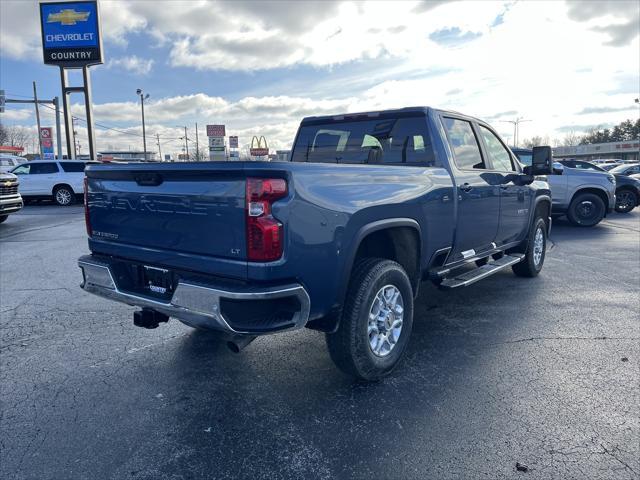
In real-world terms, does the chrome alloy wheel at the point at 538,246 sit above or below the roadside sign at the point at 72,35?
below

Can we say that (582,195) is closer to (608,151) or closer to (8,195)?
(8,195)

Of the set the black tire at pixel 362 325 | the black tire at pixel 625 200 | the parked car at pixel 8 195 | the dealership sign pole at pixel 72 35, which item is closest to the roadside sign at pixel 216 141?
the dealership sign pole at pixel 72 35

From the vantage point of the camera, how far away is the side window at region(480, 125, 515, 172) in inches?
208

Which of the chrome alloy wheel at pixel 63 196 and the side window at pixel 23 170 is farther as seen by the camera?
the chrome alloy wheel at pixel 63 196

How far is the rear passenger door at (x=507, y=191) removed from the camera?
5.22 meters

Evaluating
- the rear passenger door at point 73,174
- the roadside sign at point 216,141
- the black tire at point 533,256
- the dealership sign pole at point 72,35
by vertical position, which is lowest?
the black tire at point 533,256

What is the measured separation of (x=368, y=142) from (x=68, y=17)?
1014 inches

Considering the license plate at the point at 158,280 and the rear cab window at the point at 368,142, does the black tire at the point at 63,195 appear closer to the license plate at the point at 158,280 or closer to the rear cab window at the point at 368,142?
the rear cab window at the point at 368,142

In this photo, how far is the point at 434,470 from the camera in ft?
8.07

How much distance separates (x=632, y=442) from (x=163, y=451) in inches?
104

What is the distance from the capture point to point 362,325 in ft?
10.4

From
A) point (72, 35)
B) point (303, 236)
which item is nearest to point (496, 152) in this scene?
point (303, 236)

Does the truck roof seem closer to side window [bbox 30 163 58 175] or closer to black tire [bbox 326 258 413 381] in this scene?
black tire [bbox 326 258 413 381]

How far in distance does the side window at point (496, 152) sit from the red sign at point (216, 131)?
3525 cm
